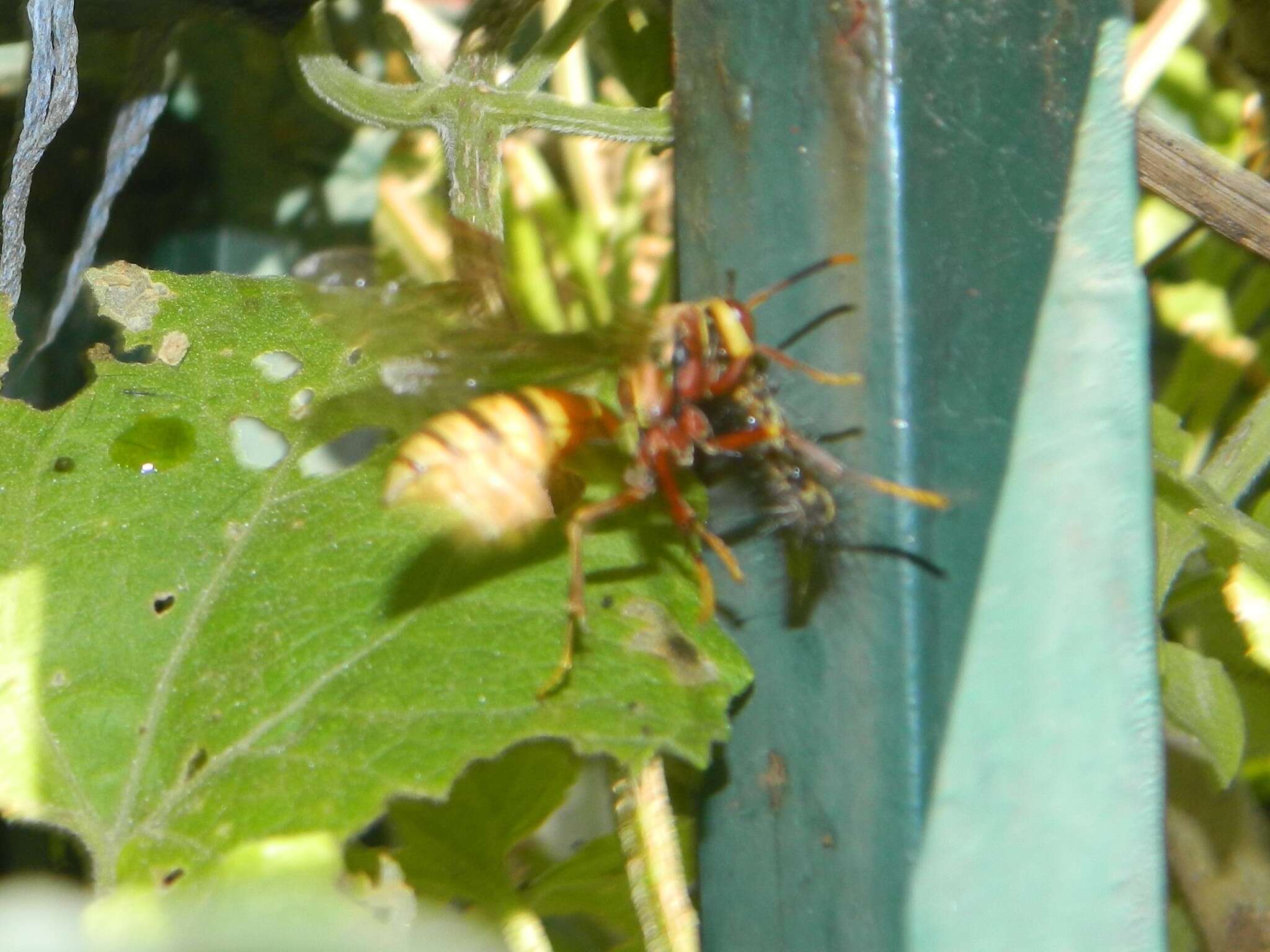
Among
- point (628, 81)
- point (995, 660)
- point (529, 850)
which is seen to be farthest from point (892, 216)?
point (529, 850)

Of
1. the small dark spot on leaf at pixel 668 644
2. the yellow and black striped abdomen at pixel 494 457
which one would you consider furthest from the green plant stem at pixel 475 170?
the small dark spot on leaf at pixel 668 644

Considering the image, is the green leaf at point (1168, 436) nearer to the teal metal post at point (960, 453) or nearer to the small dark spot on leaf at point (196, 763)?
the teal metal post at point (960, 453)

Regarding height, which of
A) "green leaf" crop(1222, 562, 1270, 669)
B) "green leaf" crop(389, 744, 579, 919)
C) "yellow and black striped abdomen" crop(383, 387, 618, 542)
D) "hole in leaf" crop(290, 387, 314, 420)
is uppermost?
"yellow and black striped abdomen" crop(383, 387, 618, 542)

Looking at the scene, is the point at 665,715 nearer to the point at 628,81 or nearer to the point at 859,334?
the point at 859,334

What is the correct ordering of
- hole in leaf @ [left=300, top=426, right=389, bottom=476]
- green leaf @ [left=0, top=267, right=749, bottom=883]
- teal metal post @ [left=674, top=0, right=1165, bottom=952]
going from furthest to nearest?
hole in leaf @ [left=300, top=426, right=389, bottom=476], green leaf @ [left=0, top=267, right=749, bottom=883], teal metal post @ [left=674, top=0, right=1165, bottom=952]

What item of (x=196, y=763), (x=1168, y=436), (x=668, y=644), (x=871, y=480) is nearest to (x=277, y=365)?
(x=196, y=763)

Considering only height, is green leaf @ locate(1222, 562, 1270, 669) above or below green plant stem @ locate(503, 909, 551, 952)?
above

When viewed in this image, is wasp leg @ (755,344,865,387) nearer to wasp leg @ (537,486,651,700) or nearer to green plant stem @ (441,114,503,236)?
wasp leg @ (537,486,651,700)

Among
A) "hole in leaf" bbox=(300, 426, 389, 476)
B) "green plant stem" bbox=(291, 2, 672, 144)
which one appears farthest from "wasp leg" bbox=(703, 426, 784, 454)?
"hole in leaf" bbox=(300, 426, 389, 476)
